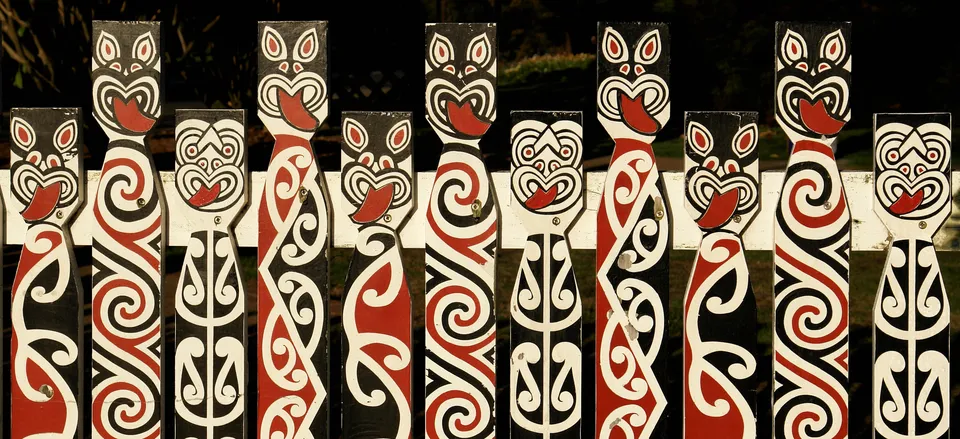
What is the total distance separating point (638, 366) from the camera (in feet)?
8.48

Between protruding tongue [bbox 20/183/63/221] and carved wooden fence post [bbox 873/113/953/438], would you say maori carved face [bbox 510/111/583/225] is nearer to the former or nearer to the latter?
carved wooden fence post [bbox 873/113/953/438]

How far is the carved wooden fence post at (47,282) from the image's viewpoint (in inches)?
101

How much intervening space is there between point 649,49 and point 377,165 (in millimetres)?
663

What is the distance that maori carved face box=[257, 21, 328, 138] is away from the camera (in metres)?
2.54

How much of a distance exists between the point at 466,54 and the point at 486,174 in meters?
0.27

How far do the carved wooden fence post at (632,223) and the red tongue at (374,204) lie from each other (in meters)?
0.48

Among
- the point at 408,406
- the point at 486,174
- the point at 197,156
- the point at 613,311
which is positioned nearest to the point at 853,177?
the point at 613,311

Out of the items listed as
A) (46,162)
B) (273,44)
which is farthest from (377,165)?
(46,162)

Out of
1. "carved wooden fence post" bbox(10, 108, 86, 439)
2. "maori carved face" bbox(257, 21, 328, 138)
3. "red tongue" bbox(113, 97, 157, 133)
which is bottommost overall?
"carved wooden fence post" bbox(10, 108, 86, 439)

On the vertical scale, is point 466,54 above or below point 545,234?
above

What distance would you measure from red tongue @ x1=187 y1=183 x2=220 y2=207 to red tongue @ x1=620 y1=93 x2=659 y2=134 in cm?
94

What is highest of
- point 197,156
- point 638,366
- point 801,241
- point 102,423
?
point 197,156

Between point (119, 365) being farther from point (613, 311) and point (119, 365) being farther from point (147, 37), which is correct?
point (613, 311)

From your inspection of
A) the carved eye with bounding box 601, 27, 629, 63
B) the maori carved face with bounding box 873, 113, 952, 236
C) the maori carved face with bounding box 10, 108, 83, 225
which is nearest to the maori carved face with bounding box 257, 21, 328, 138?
the maori carved face with bounding box 10, 108, 83, 225
